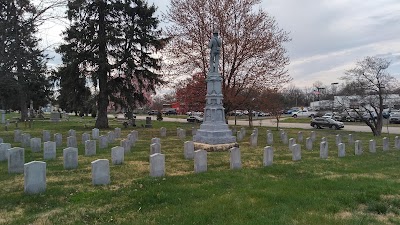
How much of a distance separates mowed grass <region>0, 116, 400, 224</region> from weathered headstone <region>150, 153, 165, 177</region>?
0.20 m

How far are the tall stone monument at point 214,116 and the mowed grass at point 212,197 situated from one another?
12.7 ft

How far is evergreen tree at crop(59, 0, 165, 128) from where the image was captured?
1045 inches

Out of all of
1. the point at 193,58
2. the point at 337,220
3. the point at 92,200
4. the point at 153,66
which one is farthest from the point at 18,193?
the point at 153,66

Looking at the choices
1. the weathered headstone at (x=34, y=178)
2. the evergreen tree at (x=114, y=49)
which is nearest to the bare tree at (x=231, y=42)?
the evergreen tree at (x=114, y=49)

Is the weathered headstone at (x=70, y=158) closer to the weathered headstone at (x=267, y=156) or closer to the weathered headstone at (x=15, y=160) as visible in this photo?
the weathered headstone at (x=15, y=160)

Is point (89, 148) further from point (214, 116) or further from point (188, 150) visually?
point (214, 116)

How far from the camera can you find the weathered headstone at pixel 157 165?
8.08 metres

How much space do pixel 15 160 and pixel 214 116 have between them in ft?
25.6

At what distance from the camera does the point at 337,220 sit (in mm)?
5203

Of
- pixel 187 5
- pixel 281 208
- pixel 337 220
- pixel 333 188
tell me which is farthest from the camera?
pixel 187 5

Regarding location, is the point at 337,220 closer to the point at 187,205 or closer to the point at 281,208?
the point at 281,208

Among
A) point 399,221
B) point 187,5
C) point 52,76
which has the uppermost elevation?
point 187,5

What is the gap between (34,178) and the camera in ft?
21.8

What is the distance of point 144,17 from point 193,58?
26.2 ft
